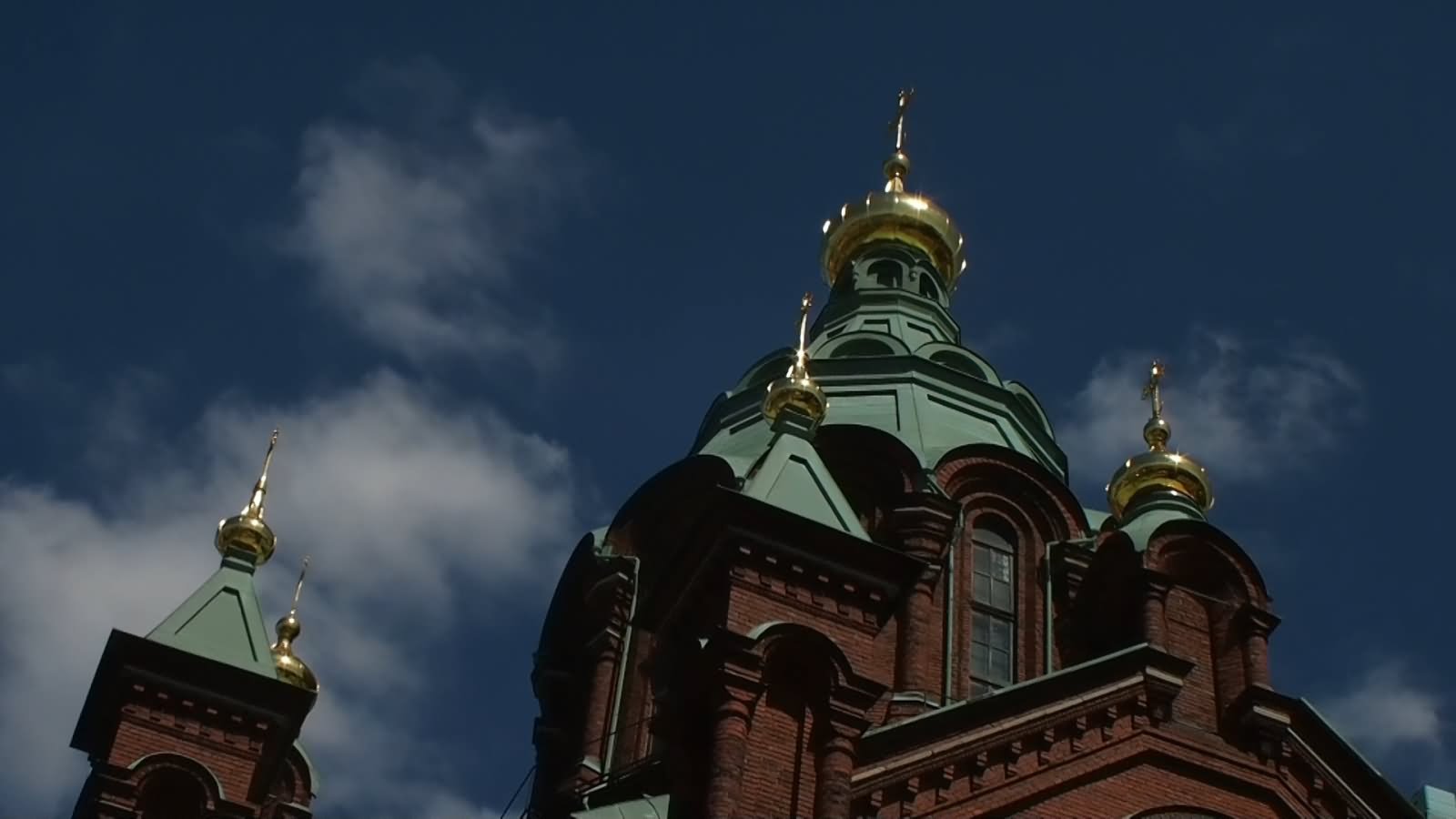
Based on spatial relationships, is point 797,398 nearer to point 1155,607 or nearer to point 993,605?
point 1155,607

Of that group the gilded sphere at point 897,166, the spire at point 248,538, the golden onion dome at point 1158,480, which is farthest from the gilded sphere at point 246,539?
the gilded sphere at point 897,166

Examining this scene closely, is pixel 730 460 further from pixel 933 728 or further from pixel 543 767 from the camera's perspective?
pixel 933 728

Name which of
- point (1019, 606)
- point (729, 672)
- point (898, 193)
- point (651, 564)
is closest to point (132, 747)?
point (729, 672)

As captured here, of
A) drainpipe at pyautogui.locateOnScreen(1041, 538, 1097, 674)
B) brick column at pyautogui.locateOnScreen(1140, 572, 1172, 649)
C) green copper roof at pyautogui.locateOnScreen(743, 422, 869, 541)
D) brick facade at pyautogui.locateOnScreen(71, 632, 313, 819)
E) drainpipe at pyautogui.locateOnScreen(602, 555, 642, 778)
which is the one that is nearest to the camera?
green copper roof at pyautogui.locateOnScreen(743, 422, 869, 541)

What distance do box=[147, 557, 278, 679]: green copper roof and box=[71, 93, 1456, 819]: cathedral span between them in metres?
0.04

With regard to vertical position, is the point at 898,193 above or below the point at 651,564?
above

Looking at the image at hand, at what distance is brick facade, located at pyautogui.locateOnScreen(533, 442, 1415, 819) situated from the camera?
17.7m

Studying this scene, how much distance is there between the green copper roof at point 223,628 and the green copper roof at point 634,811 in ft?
13.1

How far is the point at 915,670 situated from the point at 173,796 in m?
7.87

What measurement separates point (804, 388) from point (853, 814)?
462 cm

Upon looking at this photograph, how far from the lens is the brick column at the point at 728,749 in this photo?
55.1 feet

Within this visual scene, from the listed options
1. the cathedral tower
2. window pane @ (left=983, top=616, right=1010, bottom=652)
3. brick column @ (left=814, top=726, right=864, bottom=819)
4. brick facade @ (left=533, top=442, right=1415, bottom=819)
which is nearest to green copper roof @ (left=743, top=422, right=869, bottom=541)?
the cathedral tower

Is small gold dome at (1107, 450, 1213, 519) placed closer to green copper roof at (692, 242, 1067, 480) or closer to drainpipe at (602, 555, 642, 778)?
green copper roof at (692, 242, 1067, 480)

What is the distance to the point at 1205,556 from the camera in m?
23.6
